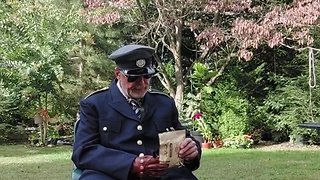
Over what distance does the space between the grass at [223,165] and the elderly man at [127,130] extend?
3.76 metres

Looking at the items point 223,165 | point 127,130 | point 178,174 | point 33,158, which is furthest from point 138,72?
point 33,158

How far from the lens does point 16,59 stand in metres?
11.6

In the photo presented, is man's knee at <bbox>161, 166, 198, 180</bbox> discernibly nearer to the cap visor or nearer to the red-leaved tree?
the cap visor

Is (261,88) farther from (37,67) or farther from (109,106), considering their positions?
(109,106)

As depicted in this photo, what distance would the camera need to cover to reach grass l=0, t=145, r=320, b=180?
22.2ft

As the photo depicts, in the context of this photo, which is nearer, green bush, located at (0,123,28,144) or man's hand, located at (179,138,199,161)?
man's hand, located at (179,138,199,161)

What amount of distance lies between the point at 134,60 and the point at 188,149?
45 centimetres

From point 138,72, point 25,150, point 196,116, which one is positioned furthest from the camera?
point 196,116

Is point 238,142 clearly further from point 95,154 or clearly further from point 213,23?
point 95,154

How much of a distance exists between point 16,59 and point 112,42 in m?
2.06

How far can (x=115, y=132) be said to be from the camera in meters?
2.82

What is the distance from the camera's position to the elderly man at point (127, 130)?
8.84 ft

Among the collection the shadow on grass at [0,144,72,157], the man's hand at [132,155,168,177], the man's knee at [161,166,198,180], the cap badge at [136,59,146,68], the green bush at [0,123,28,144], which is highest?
the cap badge at [136,59,146,68]

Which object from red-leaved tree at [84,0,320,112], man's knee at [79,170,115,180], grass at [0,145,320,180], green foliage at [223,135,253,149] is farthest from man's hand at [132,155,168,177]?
green foliage at [223,135,253,149]
